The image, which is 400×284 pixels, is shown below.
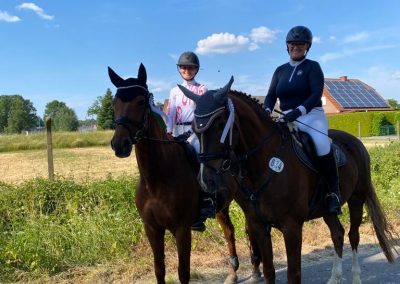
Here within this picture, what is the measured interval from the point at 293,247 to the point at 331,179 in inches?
36.4

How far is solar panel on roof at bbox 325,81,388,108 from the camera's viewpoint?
45463 mm

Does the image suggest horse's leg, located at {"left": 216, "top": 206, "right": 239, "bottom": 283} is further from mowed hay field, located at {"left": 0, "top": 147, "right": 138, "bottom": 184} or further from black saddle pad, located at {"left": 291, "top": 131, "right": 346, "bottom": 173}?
mowed hay field, located at {"left": 0, "top": 147, "right": 138, "bottom": 184}

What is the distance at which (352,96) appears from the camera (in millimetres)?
48656

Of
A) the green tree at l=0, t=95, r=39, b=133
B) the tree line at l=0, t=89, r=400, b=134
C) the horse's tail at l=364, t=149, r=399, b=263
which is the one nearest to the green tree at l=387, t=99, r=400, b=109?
the tree line at l=0, t=89, r=400, b=134

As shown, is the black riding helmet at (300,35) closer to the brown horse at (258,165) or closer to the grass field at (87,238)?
the brown horse at (258,165)

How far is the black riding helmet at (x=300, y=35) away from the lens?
14.1ft

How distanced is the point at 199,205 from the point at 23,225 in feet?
10.6

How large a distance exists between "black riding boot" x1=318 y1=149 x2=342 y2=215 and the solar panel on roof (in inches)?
1678

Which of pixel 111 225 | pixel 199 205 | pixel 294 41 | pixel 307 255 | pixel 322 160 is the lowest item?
pixel 307 255

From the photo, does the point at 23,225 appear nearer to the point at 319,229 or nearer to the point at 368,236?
the point at 319,229

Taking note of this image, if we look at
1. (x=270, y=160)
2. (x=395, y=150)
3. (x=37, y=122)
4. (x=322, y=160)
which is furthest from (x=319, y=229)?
(x=37, y=122)

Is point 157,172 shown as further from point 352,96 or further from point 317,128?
point 352,96

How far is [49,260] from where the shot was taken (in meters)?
5.43

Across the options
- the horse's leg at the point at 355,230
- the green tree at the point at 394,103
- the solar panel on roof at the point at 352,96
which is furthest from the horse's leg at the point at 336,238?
the green tree at the point at 394,103
